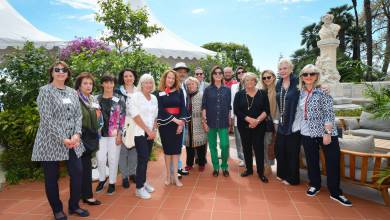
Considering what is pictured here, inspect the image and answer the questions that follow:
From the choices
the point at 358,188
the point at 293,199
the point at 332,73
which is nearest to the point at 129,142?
the point at 293,199

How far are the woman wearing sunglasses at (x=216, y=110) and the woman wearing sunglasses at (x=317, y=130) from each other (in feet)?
3.91

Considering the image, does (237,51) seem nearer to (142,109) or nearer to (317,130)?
(317,130)

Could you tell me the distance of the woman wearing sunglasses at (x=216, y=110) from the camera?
441 cm

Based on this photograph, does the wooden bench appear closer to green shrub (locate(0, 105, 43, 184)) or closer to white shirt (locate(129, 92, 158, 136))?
white shirt (locate(129, 92, 158, 136))

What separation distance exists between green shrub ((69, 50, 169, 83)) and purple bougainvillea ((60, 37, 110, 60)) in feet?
2.02

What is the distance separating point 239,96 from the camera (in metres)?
4.37

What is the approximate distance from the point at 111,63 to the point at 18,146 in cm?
222

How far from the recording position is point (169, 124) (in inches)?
156

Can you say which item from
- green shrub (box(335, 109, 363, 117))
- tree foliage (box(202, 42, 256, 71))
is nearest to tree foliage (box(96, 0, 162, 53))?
green shrub (box(335, 109, 363, 117))

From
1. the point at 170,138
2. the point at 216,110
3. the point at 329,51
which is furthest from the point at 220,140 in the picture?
the point at 329,51

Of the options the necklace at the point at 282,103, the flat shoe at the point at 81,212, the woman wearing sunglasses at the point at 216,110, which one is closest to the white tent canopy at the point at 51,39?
the woman wearing sunglasses at the point at 216,110

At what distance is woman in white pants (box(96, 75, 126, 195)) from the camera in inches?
144

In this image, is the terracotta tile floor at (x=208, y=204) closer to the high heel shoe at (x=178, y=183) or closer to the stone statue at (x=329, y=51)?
the high heel shoe at (x=178, y=183)

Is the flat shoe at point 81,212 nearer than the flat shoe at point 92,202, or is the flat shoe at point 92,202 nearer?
the flat shoe at point 81,212
